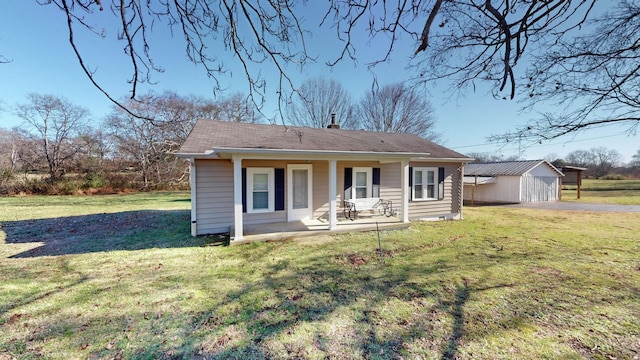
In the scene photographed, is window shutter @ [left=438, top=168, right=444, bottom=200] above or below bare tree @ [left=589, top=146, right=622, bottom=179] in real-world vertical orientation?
below

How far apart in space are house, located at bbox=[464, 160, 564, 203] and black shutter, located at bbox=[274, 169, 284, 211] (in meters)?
15.7

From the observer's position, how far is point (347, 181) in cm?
912

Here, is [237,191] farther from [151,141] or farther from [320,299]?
[151,141]

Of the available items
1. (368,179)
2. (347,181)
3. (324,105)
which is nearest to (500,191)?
(368,179)

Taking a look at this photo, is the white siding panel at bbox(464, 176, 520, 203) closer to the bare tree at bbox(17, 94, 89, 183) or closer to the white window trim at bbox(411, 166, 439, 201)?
the white window trim at bbox(411, 166, 439, 201)

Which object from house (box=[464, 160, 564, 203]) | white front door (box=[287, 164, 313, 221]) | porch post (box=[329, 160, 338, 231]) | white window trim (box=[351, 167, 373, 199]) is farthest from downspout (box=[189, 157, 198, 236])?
house (box=[464, 160, 564, 203])

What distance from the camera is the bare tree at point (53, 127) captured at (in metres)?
19.5

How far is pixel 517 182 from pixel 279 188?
1862cm

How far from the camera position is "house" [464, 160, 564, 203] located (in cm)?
1836

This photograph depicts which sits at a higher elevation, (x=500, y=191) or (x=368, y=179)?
(x=368, y=179)

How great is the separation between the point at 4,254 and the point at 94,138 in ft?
69.9

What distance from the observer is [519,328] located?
3.06 m

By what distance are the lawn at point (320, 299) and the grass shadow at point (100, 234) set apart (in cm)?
10

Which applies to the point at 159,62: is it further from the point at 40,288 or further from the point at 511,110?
the point at 511,110
